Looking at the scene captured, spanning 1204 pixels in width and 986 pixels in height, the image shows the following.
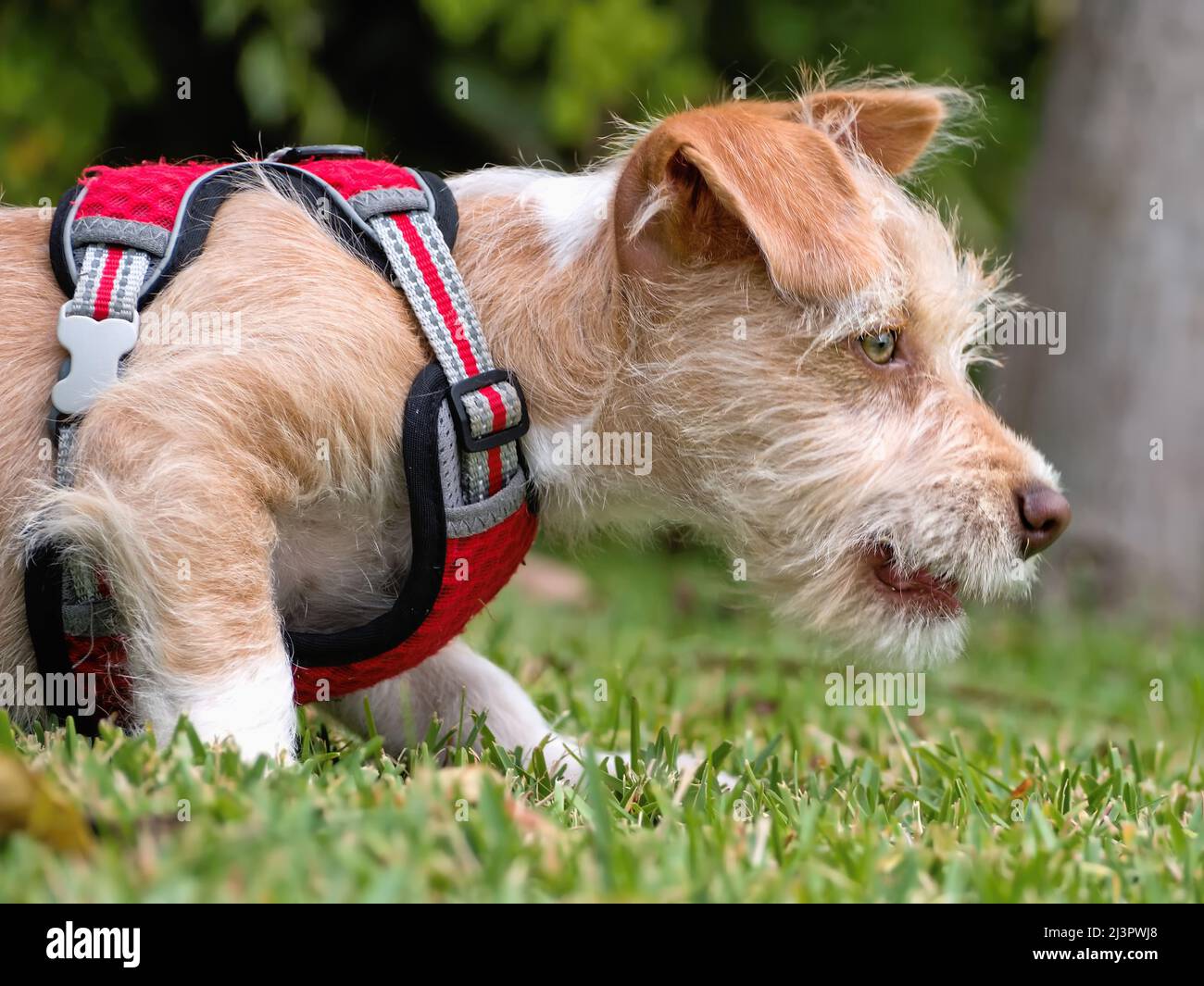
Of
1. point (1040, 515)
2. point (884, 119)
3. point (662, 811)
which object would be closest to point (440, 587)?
point (662, 811)

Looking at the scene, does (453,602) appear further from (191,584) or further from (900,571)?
(900,571)

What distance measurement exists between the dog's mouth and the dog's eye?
455 millimetres

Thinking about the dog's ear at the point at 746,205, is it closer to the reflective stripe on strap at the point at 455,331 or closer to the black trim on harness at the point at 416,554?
the reflective stripe on strap at the point at 455,331

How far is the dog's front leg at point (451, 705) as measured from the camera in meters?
3.55

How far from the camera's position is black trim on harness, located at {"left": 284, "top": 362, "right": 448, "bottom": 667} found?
112 inches

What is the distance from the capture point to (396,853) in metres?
2.01

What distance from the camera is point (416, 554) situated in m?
2.91

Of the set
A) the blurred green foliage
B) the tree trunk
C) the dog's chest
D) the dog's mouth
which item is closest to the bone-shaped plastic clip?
the dog's chest

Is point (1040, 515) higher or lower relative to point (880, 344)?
lower

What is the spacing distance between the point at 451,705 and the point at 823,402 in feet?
4.33

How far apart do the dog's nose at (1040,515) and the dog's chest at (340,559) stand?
4.83 ft

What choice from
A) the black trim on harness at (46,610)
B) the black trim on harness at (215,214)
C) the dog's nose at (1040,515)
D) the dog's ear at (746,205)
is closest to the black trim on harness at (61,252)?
the black trim on harness at (215,214)
